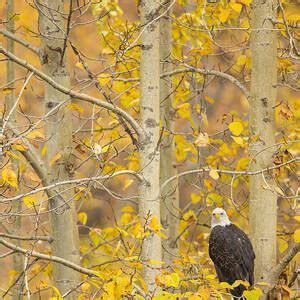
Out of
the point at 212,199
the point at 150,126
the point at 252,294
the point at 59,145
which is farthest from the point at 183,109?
the point at 252,294

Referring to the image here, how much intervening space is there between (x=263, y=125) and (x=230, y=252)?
1.28 metres

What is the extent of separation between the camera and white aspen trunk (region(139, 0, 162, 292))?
549 centimetres

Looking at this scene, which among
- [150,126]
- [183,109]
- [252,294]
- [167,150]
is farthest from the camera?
[167,150]

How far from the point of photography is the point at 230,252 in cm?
682

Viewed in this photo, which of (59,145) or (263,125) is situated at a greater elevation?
(263,125)

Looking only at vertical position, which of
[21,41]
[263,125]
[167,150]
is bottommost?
[263,125]

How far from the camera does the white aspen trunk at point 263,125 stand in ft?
20.0

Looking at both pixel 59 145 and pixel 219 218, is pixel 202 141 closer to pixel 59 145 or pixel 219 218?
pixel 59 145

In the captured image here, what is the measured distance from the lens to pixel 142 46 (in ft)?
18.2

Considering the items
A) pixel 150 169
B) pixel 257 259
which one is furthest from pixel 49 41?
pixel 257 259

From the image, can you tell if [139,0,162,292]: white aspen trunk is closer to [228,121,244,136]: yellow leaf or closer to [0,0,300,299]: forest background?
[0,0,300,299]: forest background

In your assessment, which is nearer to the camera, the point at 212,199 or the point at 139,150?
the point at 139,150

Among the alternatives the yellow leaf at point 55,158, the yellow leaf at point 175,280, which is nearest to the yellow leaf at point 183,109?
the yellow leaf at point 55,158

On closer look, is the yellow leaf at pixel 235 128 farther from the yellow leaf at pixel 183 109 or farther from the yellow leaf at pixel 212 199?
the yellow leaf at pixel 212 199
